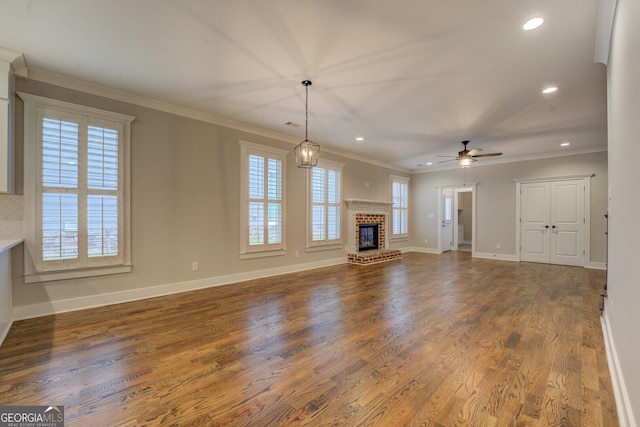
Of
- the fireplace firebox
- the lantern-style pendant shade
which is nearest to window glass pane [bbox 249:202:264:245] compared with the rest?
the lantern-style pendant shade

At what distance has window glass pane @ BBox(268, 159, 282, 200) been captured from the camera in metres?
5.40

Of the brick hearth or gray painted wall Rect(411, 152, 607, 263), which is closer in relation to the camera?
gray painted wall Rect(411, 152, 607, 263)

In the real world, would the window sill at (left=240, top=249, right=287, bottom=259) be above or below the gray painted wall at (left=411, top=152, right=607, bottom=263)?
below

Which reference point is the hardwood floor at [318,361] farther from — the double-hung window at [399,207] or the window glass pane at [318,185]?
the double-hung window at [399,207]

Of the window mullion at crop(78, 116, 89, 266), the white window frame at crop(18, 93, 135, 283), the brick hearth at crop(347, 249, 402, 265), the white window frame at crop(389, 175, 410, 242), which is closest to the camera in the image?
the white window frame at crop(18, 93, 135, 283)

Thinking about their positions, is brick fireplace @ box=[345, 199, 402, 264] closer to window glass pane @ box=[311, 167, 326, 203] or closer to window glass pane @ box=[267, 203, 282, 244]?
window glass pane @ box=[311, 167, 326, 203]

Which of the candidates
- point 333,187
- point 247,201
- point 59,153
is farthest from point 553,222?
point 59,153

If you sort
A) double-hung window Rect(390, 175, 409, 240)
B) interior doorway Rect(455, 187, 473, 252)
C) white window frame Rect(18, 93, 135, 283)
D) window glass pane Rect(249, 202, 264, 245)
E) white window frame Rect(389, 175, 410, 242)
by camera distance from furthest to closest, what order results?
Answer: interior doorway Rect(455, 187, 473, 252) → double-hung window Rect(390, 175, 409, 240) → white window frame Rect(389, 175, 410, 242) → window glass pane Rect(249, 202, 264, 245) → white window frame Rect(18, 93, 135, 283)

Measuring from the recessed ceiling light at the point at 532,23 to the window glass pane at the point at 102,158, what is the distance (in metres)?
4.64

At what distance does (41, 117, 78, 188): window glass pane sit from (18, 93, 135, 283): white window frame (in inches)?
2.2

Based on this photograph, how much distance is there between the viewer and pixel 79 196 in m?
3.42

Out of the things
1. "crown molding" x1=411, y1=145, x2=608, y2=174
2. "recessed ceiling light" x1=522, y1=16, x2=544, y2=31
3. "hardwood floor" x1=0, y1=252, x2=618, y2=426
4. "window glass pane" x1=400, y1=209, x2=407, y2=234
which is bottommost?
A: "hardwood floor" x1=0, y1=252, x2=618, y2=426

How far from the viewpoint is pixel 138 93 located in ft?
12.3

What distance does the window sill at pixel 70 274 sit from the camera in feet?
10.4
